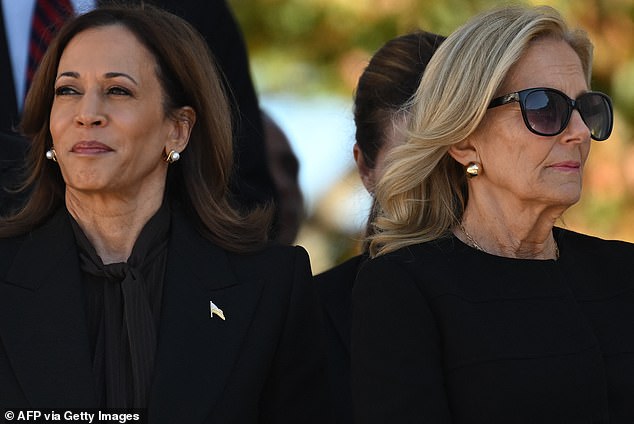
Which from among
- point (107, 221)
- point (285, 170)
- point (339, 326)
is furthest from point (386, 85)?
point (285, 170)

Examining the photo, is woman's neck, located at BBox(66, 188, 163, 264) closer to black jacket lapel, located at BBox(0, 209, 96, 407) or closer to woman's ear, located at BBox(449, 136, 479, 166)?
black jacket lapel, located at BBox(0, 209, 96, 407)

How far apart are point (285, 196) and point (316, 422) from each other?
2.98 m

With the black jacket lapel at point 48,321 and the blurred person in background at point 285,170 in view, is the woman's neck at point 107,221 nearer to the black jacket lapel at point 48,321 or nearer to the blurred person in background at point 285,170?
the black jacket lapel at point 48,321

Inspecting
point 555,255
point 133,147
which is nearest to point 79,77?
point 133,147

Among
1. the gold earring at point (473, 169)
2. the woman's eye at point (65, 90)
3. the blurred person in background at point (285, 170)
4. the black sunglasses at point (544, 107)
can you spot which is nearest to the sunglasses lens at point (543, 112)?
the black sunglasses at point (544, 107)

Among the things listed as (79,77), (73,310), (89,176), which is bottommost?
(73,310)

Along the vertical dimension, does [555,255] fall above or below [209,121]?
below

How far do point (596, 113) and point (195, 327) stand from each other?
1293 mm

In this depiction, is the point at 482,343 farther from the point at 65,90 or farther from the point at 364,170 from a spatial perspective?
the point at 65,90

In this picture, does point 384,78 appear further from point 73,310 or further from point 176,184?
point 73,310

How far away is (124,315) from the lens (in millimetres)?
4398

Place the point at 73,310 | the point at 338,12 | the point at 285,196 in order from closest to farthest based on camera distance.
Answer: the point at 73,310
the point at 285,196
the point at 338,12

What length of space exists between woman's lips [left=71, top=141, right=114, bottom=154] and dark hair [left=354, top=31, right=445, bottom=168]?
3.67 ft

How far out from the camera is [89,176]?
4504 mm
